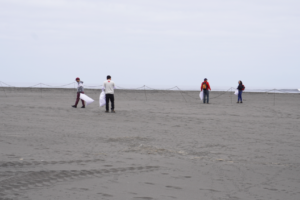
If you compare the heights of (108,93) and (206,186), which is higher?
(108,93)

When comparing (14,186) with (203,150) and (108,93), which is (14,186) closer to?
(203,150)

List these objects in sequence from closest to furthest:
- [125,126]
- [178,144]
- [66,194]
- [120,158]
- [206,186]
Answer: [66,194]
[206,186]
[120,158]
[178,144]
[125,126]

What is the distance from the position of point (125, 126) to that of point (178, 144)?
11.1ft

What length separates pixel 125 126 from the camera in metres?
11.0

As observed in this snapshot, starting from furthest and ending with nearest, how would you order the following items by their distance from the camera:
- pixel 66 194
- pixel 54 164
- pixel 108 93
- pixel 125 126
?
pixel 108 93 → pixel 125 126 → pixel 54 164 → pixel 66 194

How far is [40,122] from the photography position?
11.3 metres

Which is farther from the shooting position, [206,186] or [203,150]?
[203,150]

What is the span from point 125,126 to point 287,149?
5.13m

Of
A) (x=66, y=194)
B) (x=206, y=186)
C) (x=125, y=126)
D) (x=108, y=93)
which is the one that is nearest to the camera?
(x=66, y=194)

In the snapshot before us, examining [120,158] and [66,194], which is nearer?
[66,194]

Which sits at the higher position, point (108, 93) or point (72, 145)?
point (108, 93)

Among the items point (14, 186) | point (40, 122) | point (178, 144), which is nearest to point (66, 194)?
point (14, 186)

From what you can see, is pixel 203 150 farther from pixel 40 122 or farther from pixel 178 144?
pixel 40 122

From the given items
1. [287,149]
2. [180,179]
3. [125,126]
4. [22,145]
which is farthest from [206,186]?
[125,126]
